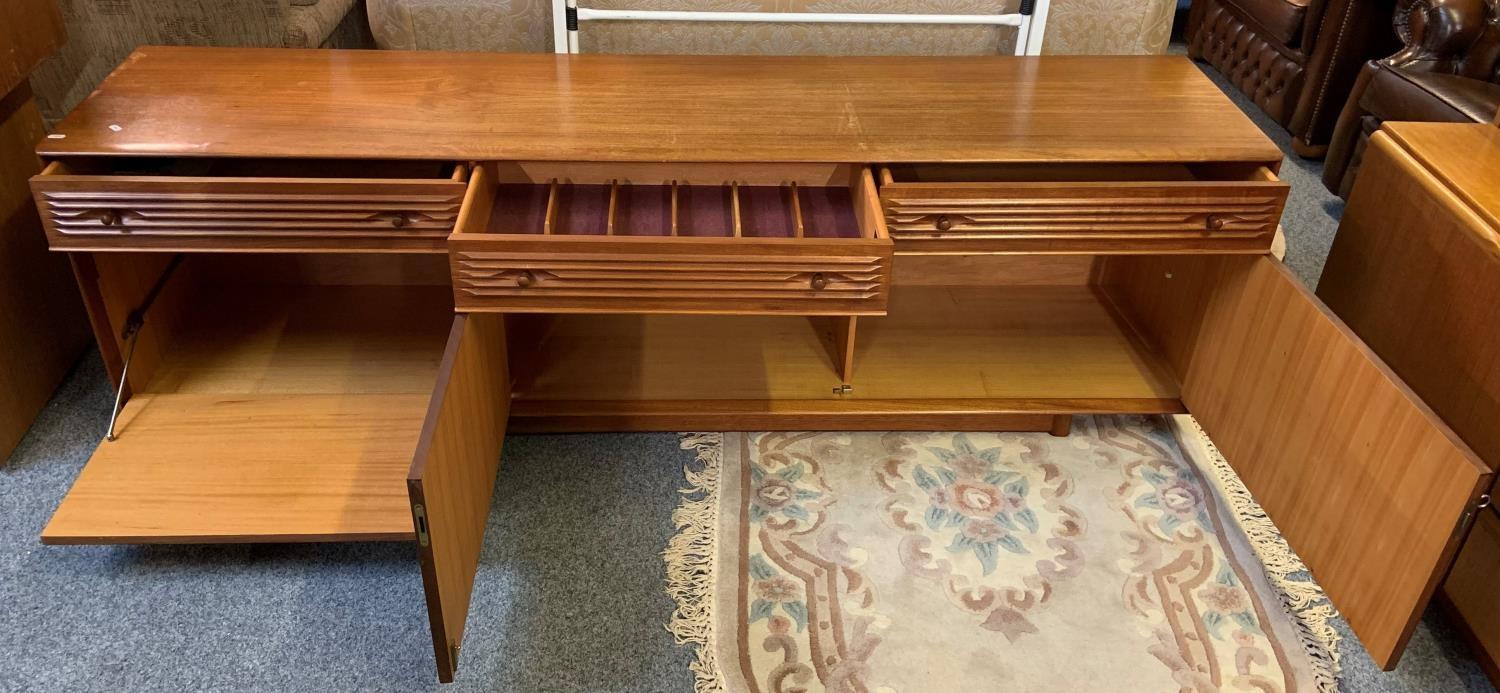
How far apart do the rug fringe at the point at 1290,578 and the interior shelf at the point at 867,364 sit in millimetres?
130

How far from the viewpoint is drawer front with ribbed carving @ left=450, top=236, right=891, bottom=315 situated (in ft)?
3.74

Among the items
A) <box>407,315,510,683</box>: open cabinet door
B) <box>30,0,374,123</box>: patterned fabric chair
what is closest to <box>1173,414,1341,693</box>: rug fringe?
<box>407,315,510,683</box>: open cabinet door

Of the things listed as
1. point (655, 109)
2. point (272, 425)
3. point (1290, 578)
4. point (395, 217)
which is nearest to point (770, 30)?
point (655, 109)

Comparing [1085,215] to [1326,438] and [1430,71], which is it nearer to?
[1326,438]

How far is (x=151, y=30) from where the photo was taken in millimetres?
1531

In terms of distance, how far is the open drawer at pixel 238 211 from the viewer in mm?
1156

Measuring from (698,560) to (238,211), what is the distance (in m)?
0.65

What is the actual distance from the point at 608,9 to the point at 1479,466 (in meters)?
1.17

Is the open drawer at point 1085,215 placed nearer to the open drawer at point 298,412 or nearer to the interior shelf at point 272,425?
the open drawer at point 298,412

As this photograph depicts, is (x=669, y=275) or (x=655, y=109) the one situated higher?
(x=655, y=109)

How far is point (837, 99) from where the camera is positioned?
1350mm

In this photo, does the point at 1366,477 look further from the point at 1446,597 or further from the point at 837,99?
the point at 837,99

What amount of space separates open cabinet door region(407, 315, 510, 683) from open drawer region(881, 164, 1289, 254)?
0.49 meters

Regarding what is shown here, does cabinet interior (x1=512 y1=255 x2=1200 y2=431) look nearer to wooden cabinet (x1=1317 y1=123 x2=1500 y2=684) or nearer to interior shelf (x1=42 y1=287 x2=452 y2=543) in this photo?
interior shelf (x1=42 y1=287 x2=452 y2=543)
